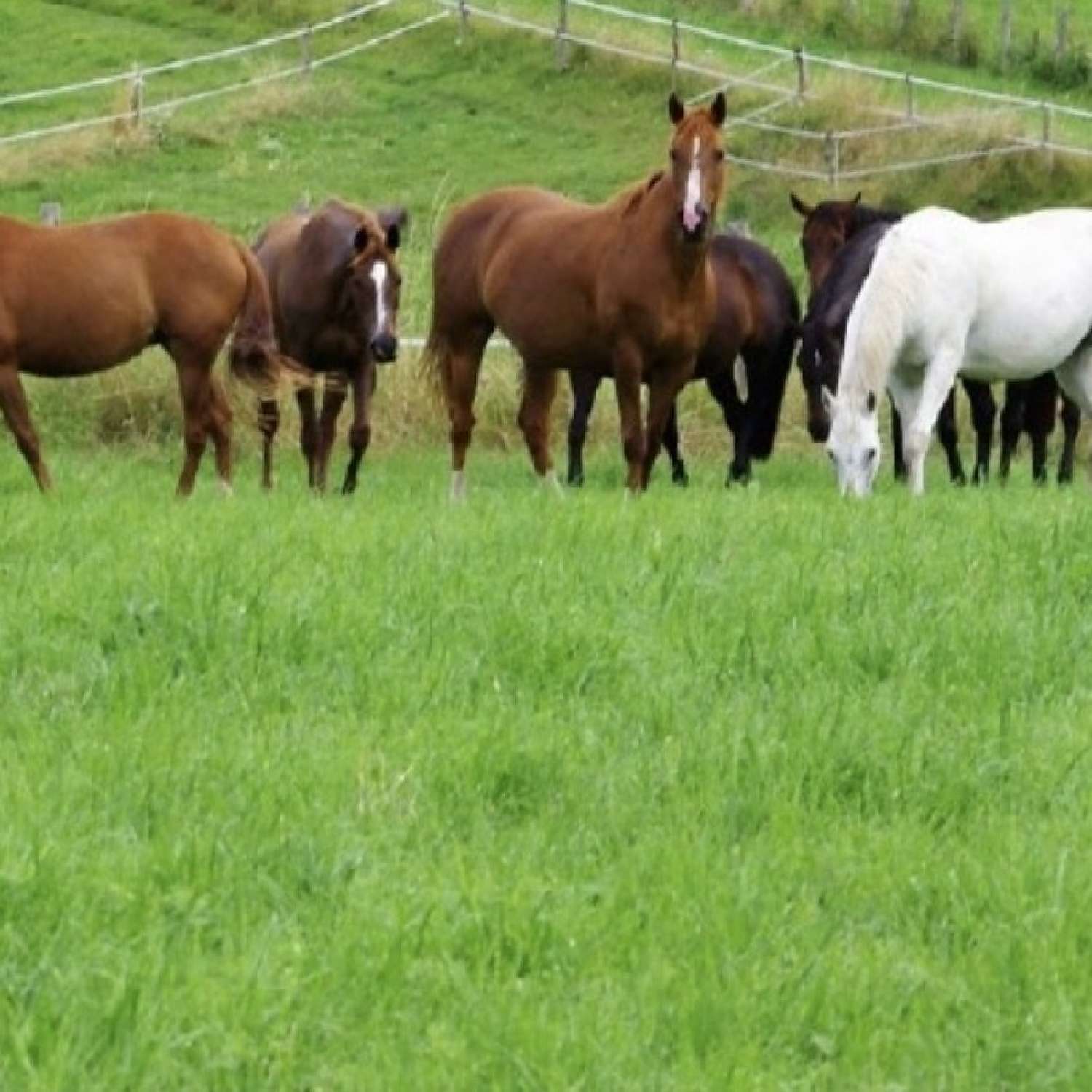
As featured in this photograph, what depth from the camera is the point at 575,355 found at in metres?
15.3

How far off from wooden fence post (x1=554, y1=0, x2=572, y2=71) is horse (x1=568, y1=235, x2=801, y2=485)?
22.8 metres

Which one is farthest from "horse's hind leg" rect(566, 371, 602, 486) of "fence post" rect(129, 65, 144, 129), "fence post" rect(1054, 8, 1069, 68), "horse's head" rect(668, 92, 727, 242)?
"fence post" rect(1054, 8, 1069, 68)

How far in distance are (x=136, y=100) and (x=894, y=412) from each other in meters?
22.9

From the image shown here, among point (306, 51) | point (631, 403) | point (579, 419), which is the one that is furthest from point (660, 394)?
point (306, 51)

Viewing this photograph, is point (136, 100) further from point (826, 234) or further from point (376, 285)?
point (376, 285)

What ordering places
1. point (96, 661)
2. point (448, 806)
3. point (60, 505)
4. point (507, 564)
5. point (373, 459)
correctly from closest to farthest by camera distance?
point (448, 806) → point (96, 661) → point (507, 564) → point (60, 505) → point (373, 459)

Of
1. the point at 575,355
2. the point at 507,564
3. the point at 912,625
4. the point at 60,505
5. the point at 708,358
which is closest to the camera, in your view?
the point at 912,625

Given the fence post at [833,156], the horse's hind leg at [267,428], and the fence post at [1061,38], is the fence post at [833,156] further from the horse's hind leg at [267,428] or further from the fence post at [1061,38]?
the horse's hind leg at [267,428]

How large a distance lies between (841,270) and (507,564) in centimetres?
814

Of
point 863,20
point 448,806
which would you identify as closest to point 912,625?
point 448,806

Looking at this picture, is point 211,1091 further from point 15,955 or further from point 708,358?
point 708,358

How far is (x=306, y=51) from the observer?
41.4 meters

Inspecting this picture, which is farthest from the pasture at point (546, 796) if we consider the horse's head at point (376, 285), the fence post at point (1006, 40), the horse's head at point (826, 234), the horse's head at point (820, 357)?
the fence post at point (1006, 40)

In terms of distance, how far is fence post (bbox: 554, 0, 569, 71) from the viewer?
40938 millimetres
